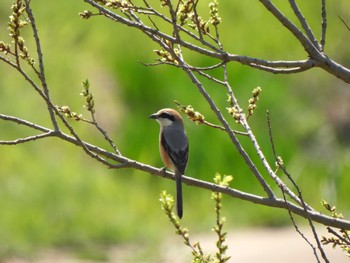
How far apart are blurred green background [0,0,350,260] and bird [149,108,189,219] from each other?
2.47 meters

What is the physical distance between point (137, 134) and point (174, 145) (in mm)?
4168

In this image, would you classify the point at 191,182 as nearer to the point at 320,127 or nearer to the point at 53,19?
the point at 320,127

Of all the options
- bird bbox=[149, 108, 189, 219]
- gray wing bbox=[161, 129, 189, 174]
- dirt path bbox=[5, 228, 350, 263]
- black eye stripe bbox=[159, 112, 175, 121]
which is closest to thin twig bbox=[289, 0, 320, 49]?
bird bbox=[149, 108, 189, 219]

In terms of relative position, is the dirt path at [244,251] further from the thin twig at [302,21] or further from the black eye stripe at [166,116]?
the thin twig at [302,21]

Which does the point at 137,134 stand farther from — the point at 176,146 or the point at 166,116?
the point at 176,146

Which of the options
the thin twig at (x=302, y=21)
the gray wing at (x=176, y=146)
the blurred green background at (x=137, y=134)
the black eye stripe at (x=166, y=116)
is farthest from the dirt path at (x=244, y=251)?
the thin twig at (x=302, y=21)

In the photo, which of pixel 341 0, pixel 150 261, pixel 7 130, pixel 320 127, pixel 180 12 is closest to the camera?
pixel 180 12

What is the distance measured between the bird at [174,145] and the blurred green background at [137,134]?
8.10 ft

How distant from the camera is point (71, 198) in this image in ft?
36.2

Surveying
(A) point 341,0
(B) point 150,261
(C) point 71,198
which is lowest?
(B) point 150,261

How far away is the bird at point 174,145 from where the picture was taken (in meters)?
7.15

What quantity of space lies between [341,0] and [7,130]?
493 centimetres

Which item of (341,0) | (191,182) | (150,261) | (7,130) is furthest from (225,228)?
(191,182)

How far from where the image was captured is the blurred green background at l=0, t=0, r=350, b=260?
10781mm
